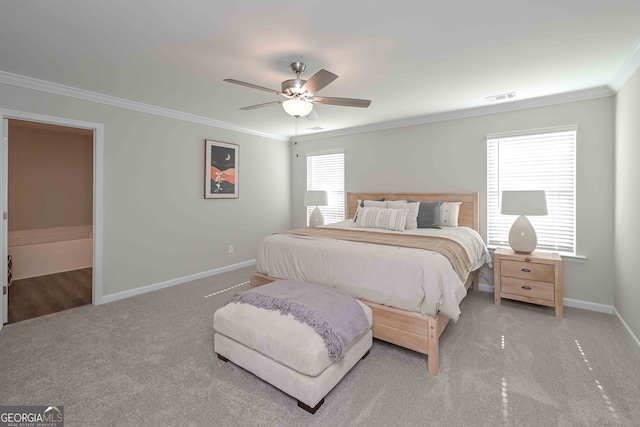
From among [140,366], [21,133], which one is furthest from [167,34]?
[21,133]

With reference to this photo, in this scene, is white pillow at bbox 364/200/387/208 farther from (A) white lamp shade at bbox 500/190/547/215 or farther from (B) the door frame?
(B) the door frame

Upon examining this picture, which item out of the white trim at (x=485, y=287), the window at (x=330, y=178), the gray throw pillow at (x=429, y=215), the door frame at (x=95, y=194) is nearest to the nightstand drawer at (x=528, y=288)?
the white trim at (x=485, y=287)

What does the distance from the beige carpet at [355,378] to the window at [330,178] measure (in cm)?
303

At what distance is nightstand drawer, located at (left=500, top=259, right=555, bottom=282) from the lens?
10.4 ft

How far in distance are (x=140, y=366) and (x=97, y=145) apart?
2.63 m

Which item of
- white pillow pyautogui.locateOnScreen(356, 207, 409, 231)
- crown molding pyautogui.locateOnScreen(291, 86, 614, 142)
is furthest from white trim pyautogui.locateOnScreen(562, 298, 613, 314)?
crown molding pyautogui.locateOnScreen(291, 86, 614, 142)

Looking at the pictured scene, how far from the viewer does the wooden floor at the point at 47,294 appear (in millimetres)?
3373

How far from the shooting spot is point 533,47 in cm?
237

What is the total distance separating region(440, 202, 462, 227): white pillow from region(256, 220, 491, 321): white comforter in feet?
2.19

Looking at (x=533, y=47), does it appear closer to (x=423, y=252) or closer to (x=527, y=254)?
(x=423, y=252)

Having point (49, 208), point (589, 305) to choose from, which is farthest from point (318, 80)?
point (49, 208)

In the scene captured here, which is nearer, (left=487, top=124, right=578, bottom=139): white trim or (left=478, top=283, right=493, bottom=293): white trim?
(left=487, top=124, right=578, bottom=139): white trim

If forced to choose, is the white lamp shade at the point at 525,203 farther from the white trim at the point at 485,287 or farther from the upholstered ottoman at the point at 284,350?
the upholstered ottoman at the point at 284,350

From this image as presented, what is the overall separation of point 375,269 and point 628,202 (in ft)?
8.16
